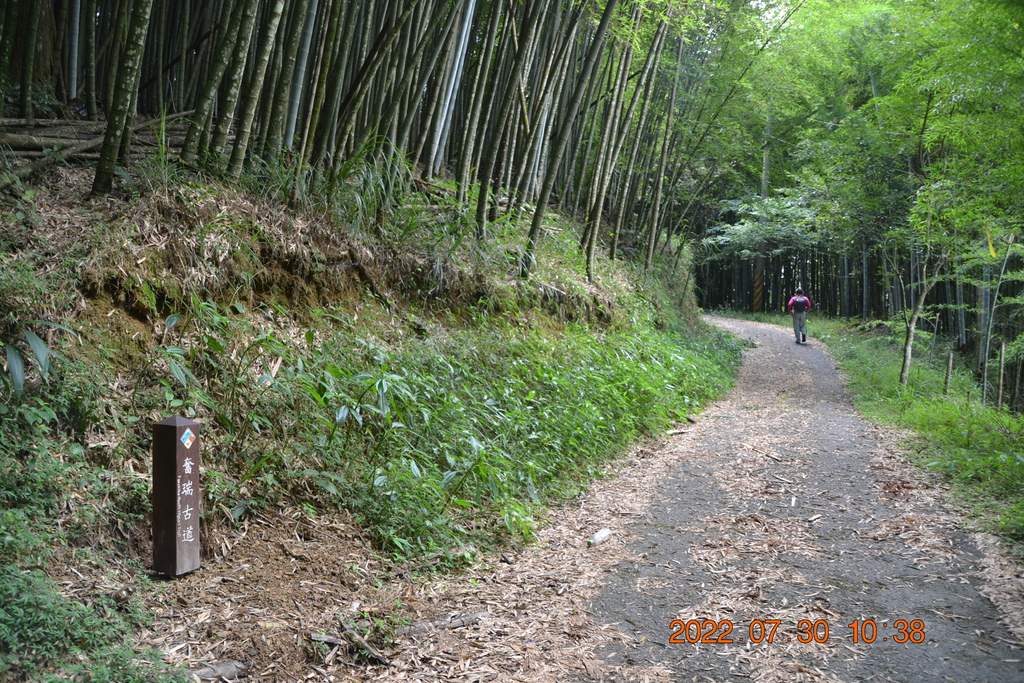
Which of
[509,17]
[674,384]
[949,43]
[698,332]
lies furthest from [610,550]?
[698,332]

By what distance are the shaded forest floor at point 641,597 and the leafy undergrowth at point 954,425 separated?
0.23m

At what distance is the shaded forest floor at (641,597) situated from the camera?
6.93ft

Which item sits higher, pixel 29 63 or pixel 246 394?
pixel 29 63

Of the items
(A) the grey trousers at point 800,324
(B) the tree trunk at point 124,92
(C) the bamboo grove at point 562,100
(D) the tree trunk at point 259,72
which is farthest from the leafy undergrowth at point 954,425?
(B) the tree trunk at point 124,92

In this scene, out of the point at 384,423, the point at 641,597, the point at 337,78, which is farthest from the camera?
the point at 337,78

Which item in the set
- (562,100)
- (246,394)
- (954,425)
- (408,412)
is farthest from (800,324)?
(246,394)

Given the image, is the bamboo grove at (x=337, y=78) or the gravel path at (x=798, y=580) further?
the bamboo grove at (x=337, y=78)

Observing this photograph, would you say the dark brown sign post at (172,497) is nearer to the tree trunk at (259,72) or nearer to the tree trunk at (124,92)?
the tree trunk at (124,92)

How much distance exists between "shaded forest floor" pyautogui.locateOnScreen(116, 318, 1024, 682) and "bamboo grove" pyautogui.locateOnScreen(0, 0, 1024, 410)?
233cm

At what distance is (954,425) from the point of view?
547cm

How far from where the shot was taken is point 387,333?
4156mm

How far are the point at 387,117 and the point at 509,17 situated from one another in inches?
70.0
